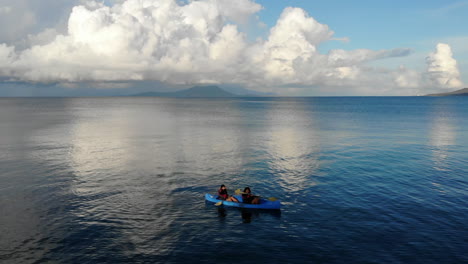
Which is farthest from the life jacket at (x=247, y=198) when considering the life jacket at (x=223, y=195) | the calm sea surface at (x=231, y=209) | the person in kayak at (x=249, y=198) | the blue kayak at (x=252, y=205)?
the life jacket at (x=223, y=195)

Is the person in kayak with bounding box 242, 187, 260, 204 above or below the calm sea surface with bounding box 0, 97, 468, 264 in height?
above

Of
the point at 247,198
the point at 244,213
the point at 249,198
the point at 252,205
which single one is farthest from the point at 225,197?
the point at 252,205

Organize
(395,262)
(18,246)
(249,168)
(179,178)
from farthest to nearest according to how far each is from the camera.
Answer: (249,168) → (179,178) → (18,246) → (395,262)

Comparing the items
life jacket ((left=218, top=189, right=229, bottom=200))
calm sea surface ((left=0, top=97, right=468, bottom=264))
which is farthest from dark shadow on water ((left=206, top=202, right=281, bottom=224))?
life jacket ((left=218, top=189, right=229, bottom=200))

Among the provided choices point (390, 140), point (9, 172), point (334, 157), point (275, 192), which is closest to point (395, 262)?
point (275, 192)

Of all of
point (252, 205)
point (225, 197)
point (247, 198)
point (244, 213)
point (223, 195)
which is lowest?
point (244, 213)

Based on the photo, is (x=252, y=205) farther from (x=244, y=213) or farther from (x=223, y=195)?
(x=223, y=195)

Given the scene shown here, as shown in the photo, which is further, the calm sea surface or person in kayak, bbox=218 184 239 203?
person in kayak, bbox=218 184 239 203

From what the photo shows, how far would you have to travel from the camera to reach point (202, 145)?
7656cm

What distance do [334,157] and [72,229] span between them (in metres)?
48.0

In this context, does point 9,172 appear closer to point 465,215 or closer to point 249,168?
point 249,168

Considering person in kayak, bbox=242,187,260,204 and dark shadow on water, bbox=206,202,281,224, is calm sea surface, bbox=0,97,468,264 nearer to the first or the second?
dark shadow on water, bbox=206,202,281,224

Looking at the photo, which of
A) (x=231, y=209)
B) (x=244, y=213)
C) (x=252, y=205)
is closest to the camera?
(x=244, y=213)

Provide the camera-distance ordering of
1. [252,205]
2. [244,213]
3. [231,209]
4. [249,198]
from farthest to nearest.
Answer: [231,209]
[249,198]
[252,205]
[244,213]
